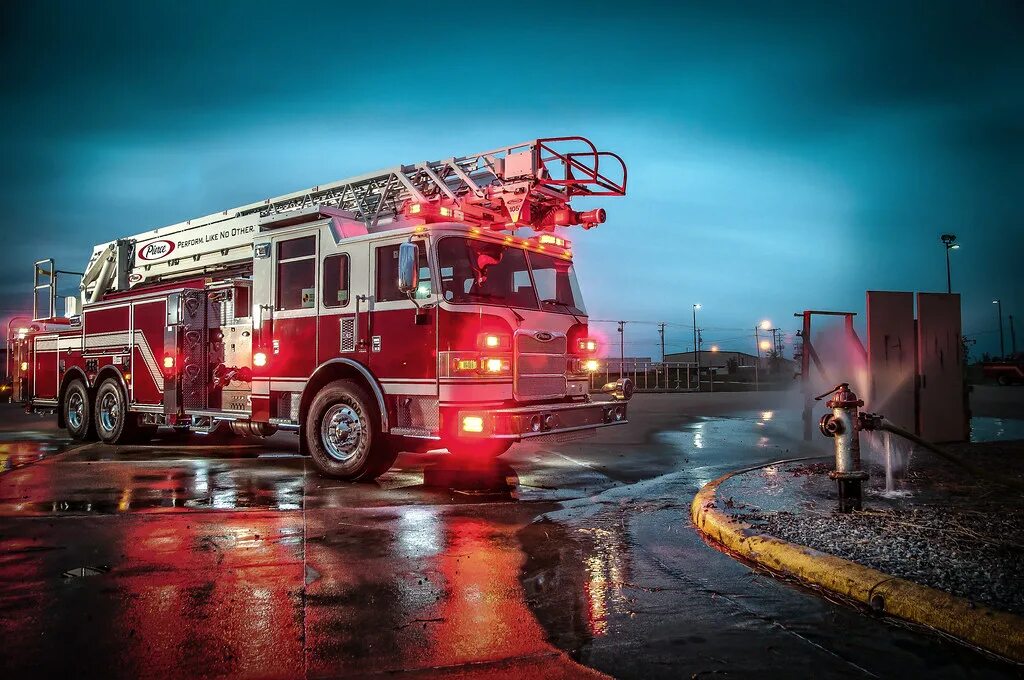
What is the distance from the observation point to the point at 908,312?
10453mm

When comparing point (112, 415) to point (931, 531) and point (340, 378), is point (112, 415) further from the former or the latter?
point (931, 531)

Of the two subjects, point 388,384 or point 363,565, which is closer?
point 363,565

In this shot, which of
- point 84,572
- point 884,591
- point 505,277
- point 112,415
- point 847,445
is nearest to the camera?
point 884,591

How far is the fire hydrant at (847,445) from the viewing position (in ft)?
20.2

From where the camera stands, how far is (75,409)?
13859mm

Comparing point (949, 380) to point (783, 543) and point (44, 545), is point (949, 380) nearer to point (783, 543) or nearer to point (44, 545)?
point (783, 543)

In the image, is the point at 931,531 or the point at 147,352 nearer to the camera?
the point at 931,531

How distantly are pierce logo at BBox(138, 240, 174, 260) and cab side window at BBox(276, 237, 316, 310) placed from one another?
4676 millimetres

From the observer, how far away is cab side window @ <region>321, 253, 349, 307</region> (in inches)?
349

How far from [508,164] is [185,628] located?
22.2 ft

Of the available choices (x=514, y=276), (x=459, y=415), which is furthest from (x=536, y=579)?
(x=514, y=276)

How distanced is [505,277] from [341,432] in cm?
265

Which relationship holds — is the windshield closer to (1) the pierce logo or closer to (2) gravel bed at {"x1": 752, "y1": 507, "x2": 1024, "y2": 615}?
(2) gravel bed at {"x1": 752, "y1": 507, "x2": 1024, "y2": 615}

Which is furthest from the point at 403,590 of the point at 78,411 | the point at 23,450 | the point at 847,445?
the point at 78,411
